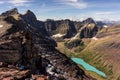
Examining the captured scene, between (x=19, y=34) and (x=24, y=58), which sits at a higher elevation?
(x=19, y=34)

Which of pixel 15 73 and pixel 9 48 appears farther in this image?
pixel 9 48

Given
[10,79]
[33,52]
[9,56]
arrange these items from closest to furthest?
[10,79] < [9,56] < [33,52]

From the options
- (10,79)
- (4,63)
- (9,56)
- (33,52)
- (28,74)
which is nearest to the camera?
(10,79)

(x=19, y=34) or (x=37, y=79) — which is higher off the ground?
(x=19, y=34)

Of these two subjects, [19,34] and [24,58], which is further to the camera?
[19,34]

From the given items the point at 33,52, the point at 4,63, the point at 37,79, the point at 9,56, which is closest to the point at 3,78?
the point at 37,79

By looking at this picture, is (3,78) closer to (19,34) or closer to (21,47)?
(21,47)

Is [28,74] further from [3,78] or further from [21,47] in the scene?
[21,47]

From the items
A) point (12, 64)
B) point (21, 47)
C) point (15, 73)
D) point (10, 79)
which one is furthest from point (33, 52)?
point (10, 79)

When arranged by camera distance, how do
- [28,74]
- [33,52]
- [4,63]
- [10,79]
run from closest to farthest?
[10,79] < [28,74] < [4,63] < [33,52]
